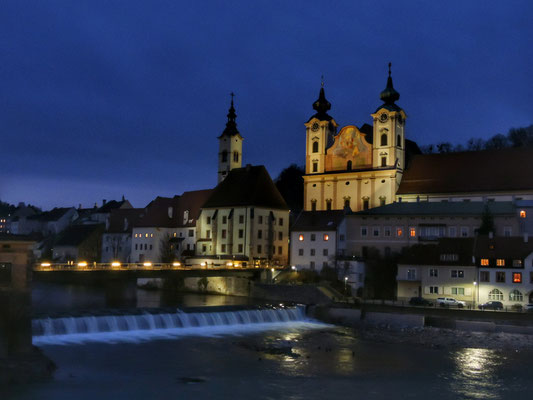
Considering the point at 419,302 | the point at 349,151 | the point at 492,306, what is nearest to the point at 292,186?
the point at 349,151

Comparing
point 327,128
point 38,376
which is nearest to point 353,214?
point 327,128

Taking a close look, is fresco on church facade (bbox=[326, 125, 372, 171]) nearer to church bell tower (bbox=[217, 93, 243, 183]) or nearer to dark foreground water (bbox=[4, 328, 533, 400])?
church bell tower (bbox=[217, 93, 243, 183])

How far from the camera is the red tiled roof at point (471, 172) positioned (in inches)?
2968

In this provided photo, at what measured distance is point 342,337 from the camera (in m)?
44.7

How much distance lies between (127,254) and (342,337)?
65.6m

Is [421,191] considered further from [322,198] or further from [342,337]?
[342,337]

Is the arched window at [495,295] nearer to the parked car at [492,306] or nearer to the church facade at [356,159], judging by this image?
the parked car at [492,306]

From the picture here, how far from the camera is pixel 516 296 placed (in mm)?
55281

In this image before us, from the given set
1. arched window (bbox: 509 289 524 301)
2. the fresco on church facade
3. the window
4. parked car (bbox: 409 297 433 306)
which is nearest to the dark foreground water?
parked car (bbox: 409 297 433 306)

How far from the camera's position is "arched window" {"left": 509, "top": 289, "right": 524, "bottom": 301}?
55062 mm

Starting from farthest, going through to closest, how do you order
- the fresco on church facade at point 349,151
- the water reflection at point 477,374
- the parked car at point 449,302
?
the fresco on church facade at point 349,151
the parked car at point 449,302
the water reflection at point 477,374

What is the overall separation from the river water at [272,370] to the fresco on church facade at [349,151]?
45452 mm

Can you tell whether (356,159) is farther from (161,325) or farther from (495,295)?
(161,325)

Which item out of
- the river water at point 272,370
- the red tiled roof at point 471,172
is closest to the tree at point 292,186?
the red tiled roof at point 471,172
